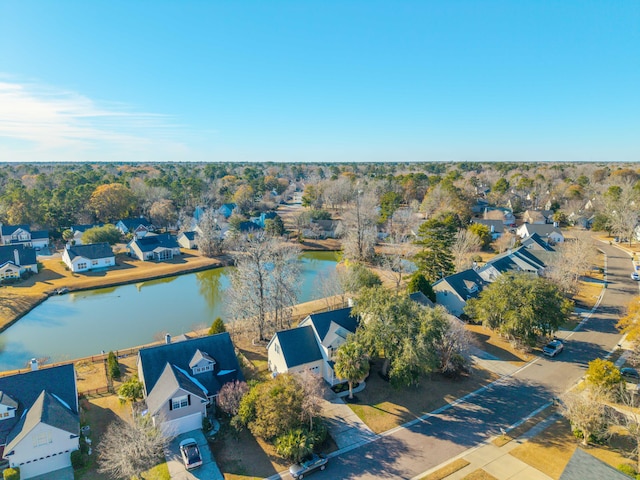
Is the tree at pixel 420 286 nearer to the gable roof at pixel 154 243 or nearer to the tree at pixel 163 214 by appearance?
the gable roof at pixel 154 243

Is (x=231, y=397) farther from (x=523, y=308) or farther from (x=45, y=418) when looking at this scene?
(x=523, y=308)

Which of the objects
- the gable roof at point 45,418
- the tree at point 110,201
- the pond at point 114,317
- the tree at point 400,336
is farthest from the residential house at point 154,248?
the tree at point 400,336

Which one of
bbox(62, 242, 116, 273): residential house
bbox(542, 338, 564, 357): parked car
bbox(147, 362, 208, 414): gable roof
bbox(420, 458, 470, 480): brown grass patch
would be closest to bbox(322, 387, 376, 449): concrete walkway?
bbox(420, 458, 470, 480): brown grass patch

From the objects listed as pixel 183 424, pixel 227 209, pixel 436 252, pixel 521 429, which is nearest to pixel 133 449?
pixel 183 424

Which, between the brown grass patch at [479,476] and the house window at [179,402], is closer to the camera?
the brown grass patch at [479,476]

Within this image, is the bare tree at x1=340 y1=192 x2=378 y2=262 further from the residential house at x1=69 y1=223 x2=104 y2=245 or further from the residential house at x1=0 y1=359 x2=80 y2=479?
the residential house at x1=69 y1=223 x2=104 y2=245

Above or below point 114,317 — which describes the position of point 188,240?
above

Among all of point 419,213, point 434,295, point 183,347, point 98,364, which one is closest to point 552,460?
point 434,295
